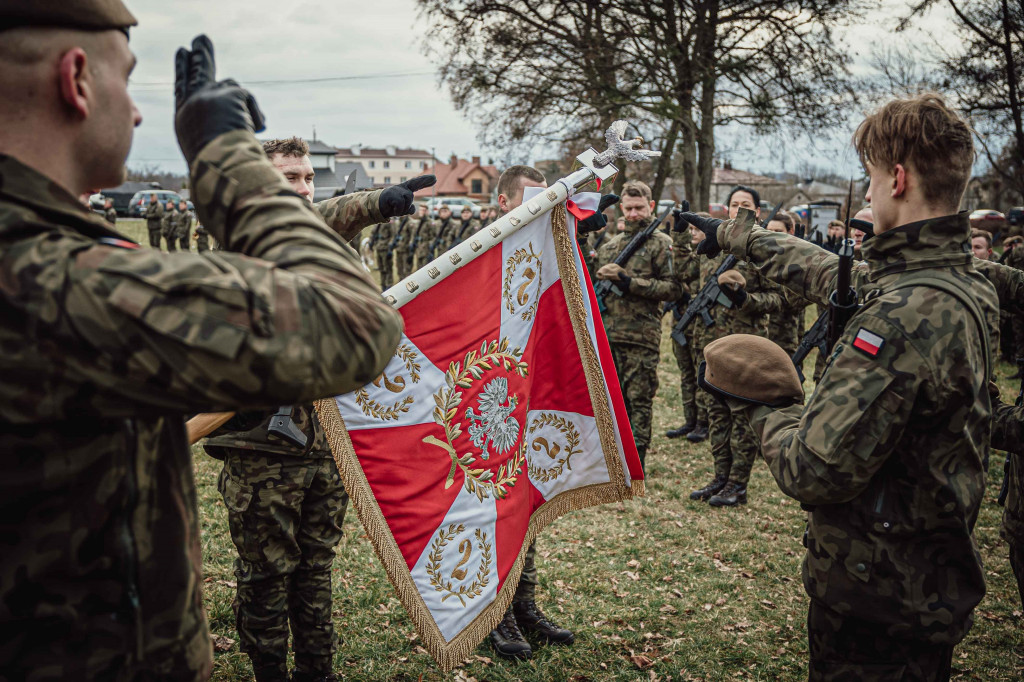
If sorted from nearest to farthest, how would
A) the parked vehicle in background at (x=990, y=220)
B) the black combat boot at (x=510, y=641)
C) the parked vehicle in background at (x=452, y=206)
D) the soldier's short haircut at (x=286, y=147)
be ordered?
the soldier's short haircut at (x=286, y=147) < the black combat boot at (x=510, y=641) < the parked vehicle in background at (x=452, y=206) < the parked vehicle in background at (x=990, y=220)

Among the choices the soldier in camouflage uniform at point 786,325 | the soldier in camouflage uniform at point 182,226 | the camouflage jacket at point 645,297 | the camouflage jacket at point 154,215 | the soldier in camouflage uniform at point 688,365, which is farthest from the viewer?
the soldier in camouflage uniform at point 182,226

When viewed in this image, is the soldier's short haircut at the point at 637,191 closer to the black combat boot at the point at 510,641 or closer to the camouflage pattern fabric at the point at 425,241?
the black combat boot at the point at 510,641

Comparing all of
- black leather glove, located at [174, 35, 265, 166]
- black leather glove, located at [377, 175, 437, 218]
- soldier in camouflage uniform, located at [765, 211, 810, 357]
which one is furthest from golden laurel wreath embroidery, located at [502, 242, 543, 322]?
soldier in camouflage uniform, located at [765, 211, 810, 357]

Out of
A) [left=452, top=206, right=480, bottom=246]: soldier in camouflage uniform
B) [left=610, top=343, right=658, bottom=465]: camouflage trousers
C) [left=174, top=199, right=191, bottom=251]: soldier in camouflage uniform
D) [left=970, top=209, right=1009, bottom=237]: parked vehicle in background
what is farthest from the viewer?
[left=174, top=199, right=191, bottom=251]: soldier in camouflage uniform

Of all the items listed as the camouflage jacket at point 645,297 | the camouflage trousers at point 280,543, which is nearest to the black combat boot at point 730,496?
Answer: the camouflage jacket at point 645,297

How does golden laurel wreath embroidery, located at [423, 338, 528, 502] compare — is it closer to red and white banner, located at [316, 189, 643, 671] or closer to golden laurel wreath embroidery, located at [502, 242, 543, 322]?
red and white banner, located at [316, 189, 643, 671]

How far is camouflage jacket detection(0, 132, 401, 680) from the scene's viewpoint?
913mm

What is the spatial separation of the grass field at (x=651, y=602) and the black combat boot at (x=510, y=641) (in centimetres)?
7

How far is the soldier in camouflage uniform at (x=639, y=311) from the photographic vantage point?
666 cm

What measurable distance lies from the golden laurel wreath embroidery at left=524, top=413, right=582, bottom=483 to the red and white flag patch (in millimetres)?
1472

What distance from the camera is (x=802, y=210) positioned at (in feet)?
111

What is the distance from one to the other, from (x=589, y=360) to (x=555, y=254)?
50cm

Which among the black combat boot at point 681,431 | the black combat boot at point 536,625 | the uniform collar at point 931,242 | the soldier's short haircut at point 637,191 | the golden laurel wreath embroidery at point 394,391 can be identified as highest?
the soldier's short haircut at point 637,191

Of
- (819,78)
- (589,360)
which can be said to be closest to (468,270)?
(589,360)
